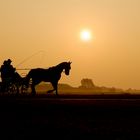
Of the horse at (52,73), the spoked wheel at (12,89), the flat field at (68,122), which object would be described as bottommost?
the flat field at (68,122)

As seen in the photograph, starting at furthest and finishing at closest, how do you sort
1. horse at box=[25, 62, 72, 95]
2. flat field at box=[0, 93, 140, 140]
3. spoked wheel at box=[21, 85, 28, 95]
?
spoked wheel at box=[21, 85, 28, 95]
horse at box=[25, 62, 72, 95]
flat field at box=[0, 93, 140, 140]

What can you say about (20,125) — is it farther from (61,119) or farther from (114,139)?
(114,139)

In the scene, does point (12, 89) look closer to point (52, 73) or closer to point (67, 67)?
point (52, 73)

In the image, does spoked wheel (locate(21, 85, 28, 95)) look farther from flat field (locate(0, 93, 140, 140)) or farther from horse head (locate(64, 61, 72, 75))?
flat field (locate(0, 93, 140, 140))

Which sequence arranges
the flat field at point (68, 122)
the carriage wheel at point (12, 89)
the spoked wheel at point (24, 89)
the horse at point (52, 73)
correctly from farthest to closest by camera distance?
1. the spoked wheel at point (24, 89)
2. the carriage wheel at point (12, 89)
3. the horse at point (52, 73)
4. the flat field at point (68, 122)

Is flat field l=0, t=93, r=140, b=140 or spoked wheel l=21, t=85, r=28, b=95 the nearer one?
flat field l=0, t=93, r=140, b=140

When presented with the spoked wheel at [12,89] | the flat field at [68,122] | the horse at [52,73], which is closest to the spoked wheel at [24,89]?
the spoked wheel at [12,89]

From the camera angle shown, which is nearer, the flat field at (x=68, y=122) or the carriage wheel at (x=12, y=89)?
the flat field at (x=68, y=122)

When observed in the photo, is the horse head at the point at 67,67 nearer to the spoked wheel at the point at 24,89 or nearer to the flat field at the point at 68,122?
the spoked wheel at the point at 24,89

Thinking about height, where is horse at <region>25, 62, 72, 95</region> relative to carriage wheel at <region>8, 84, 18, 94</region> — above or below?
above

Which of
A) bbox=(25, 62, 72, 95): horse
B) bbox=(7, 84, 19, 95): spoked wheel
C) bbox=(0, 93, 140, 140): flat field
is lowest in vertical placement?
bbox=(0, 93, 140, 140): flat field

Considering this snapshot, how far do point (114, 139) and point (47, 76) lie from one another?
19686 mm

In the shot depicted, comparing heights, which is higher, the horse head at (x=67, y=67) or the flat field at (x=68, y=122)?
the horse head at (x=67, y=67)

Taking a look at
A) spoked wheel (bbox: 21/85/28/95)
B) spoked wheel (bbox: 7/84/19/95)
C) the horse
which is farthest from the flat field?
spoked wheel (bbox: 21/85/28/95)
